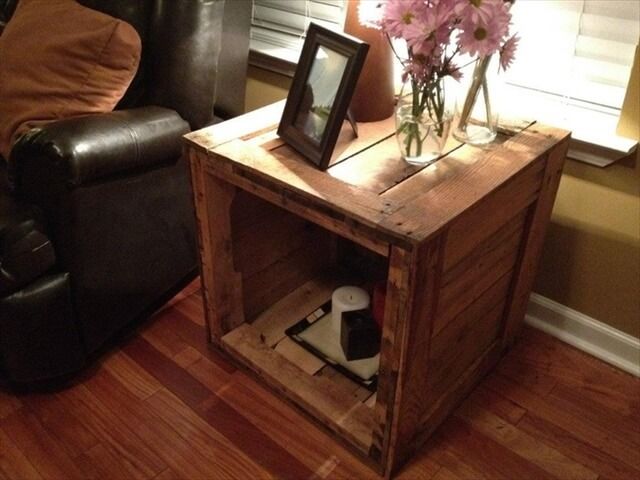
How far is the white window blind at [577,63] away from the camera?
1.33 m

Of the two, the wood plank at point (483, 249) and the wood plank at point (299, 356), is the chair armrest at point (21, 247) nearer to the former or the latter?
the wood plank at point (299, 356)

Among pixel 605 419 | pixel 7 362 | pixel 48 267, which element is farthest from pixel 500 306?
pixel 7 362

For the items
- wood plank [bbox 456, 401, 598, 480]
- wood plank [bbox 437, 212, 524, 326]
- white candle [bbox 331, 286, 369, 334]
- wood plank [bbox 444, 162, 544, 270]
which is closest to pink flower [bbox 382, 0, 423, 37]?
wood plank [bbox 444, 162, 544, 270]

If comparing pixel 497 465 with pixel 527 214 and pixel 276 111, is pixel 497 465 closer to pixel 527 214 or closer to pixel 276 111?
pixel 527 214

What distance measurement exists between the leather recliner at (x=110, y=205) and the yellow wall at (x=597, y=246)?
931mm

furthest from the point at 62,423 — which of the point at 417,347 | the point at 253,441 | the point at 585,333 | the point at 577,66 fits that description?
the point at 577,66

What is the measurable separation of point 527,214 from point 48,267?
104cm

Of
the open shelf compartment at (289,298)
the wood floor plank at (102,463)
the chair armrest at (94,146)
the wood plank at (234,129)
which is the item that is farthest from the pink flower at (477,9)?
the wood floor plank at (102,463)

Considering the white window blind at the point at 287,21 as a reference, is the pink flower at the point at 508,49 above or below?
above

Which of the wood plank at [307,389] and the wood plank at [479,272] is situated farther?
the wood plank at [307,389]

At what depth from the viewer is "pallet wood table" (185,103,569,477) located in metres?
1.07

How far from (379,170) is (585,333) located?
0.79m

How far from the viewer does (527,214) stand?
1355 millimetres

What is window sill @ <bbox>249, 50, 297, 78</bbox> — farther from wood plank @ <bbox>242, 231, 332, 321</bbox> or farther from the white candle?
the white candle
